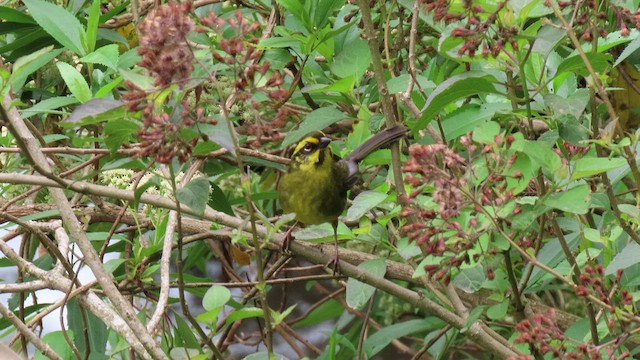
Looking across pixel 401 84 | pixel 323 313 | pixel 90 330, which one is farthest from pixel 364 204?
pixel 323 313

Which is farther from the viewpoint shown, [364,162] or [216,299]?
[364,162]

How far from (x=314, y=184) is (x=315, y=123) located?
1.01 metres

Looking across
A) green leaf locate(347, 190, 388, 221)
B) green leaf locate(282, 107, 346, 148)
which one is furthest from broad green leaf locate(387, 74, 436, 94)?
green leaf locate(347, 190, 388, 221)

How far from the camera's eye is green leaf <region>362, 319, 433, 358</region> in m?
3.61

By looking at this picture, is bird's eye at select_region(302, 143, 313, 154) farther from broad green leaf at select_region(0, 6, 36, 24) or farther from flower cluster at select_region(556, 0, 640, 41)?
flower cluster at select_region(556, 0, 640, 41)

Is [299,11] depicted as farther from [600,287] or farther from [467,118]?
[600,287]

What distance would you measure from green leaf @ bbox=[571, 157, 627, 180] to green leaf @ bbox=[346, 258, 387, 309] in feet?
2.10

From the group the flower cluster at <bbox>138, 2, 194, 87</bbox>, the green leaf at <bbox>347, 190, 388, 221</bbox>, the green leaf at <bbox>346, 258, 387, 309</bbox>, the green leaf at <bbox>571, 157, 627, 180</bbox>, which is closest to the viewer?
the flower cluster at <bbox>138, 2, 194, 87</bbox>

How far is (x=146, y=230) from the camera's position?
3.45 meters

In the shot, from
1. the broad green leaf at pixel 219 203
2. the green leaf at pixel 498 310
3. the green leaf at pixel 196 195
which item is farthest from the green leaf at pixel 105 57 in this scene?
the green leaf at pixel 498 310

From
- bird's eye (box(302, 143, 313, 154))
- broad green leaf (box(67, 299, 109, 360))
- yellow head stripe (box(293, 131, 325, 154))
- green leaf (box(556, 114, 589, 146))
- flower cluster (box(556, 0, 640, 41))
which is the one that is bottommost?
broad green leaf (box(67, 299, 109, 360))

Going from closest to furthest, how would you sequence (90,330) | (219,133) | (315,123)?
(219,133), (315,123), (90,330)

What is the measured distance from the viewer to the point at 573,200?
211cm

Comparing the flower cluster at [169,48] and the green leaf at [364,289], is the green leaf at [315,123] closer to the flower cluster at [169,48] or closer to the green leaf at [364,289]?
the green leaf at [364,289]
